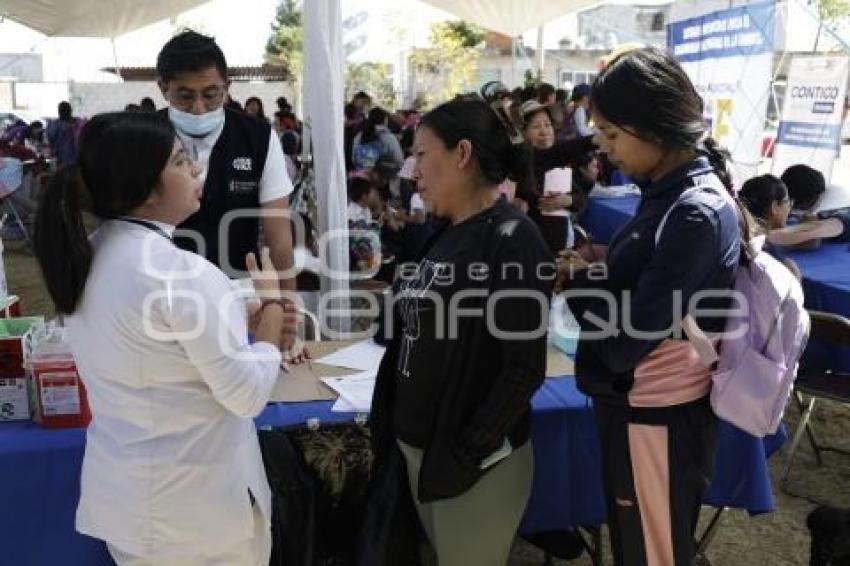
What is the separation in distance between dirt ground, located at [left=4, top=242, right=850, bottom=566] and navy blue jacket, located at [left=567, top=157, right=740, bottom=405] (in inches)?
46.0

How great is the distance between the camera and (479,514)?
1.43 m

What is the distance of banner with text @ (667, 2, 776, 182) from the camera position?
5832 millimetres

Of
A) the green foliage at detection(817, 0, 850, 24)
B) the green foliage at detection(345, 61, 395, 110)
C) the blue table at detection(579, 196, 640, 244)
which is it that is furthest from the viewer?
the green foliage at detection(345, 61, 395, 110)

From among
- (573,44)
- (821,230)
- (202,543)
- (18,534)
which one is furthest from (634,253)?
(573,44)

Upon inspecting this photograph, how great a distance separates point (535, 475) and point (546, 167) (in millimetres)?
1178

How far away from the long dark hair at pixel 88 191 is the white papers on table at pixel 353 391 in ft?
2.53

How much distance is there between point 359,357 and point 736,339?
109 centimetres

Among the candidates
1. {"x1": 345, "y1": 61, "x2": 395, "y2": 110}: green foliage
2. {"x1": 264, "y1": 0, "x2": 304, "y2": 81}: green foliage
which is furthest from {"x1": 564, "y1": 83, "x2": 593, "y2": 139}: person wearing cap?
{"x1": 264, "y1": 0, "x2": 304, "y2": 81}: green foliage

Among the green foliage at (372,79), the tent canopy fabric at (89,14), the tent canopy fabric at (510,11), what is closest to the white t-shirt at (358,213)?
the tent canopy fabric at (510,11)

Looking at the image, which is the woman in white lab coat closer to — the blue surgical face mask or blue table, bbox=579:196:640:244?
the blue surgical face mask

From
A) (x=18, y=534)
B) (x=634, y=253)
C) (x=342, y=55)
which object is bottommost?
(x=18, y=534)

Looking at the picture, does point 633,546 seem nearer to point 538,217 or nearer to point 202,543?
point 202,543

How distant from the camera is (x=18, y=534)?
152 centimetres

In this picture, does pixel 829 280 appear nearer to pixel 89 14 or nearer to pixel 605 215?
pixel 605 215
